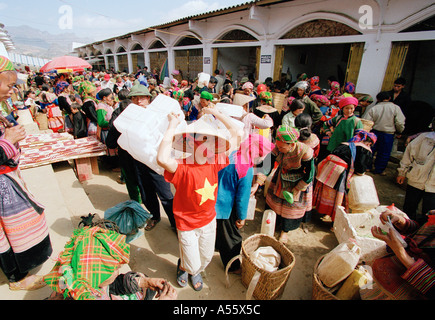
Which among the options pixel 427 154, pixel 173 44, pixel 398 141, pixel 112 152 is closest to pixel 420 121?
pixel 398 141

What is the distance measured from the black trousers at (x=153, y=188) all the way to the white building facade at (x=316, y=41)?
5818 millimetres

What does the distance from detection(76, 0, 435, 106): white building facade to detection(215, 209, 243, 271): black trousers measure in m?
5.54

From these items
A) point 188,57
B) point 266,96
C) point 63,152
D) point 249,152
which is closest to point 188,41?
point 188,57

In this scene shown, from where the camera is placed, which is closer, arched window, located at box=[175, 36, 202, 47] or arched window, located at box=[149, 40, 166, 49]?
arched window, located at box=[175, 36, 202, 47]

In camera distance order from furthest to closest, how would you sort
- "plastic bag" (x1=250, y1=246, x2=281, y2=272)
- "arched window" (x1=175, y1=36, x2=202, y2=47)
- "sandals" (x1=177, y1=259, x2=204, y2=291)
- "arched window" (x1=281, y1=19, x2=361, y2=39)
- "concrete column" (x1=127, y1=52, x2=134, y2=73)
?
"concrete column" (x1=127, y1=52, x2=134, y2=73)
"arched window" (x1=175, y1=36, x2=202, y2=47)
"arched window" (x1=281, y1=19, x2=361, y2=39)
"sandals" (x1=177, y1=259, x2=204, y2=291)
"plastic bag" (x1=250, y1=246, x2=281, y2=272)

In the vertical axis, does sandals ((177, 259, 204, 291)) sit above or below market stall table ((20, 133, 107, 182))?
below

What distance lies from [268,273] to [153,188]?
5.96 feet

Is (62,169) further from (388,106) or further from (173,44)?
(173,44)

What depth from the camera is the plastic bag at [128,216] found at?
2508 millimetres

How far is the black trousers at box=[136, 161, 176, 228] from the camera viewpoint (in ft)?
9.39

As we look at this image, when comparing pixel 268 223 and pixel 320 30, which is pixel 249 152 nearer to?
pixel 268 223

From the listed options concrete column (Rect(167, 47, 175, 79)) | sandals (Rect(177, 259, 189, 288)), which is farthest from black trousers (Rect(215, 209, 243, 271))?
concrete column (Rect(167, 47, 175, 79))

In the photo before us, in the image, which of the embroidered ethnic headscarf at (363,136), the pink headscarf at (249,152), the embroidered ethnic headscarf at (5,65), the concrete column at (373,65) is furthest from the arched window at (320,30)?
the embroidered ethnic headscarf at (5,65)

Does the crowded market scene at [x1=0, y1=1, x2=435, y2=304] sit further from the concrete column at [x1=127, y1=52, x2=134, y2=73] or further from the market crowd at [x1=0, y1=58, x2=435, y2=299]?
the concrete column at [x1=127, y1=52, x2=134, y2=73]
